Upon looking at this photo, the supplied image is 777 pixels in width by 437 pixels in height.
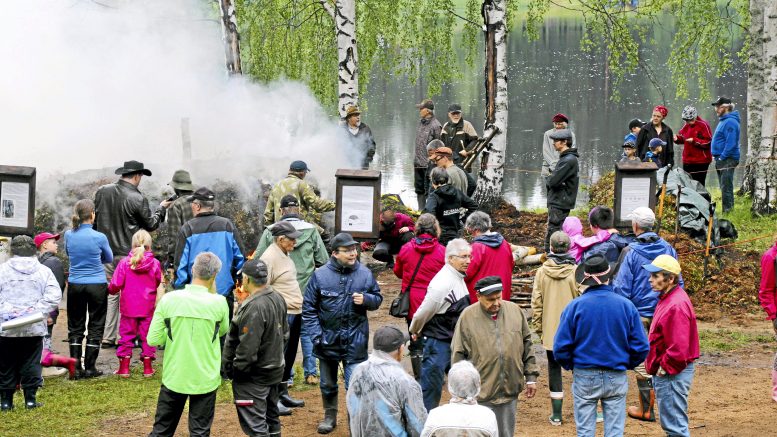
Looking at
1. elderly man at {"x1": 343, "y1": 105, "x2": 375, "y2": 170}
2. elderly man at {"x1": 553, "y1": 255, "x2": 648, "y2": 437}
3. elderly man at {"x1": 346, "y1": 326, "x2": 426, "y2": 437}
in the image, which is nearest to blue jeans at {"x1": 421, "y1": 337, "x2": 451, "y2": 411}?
elderly man at {"x1": 553, "y1": 255, "x2": 648, "y2": 437}

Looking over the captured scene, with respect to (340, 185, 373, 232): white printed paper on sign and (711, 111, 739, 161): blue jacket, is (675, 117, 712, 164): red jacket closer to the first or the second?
(711, 111, 739, 161): blue jacket

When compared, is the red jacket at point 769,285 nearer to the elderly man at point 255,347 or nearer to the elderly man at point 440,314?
the elderly man at point 440,314

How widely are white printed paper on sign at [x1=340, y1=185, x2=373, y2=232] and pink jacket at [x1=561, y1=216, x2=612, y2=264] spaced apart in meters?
2.79

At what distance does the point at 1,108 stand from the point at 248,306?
35.7 ft

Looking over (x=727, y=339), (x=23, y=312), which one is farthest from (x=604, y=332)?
(x=727, y=339)

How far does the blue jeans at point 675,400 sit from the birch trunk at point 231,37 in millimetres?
12815

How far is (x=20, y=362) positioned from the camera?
9.05 metres

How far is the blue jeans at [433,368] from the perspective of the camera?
8203 mm

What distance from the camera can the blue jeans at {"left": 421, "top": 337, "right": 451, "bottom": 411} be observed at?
820 cm

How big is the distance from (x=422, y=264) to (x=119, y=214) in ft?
12.3

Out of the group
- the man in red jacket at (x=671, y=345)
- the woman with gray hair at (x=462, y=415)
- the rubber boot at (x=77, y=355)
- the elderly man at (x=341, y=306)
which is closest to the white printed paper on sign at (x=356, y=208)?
the rubber boot at (x=77, y=355)

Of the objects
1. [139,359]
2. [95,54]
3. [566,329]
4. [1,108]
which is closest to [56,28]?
[95,54]

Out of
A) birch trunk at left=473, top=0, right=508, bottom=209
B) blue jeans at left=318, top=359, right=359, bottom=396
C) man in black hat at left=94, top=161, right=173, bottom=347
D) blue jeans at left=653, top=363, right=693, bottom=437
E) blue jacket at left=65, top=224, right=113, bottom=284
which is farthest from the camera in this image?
birch trunk at left=473, top=0, right=508, bottom=209

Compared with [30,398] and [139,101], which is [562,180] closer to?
[30,398]
